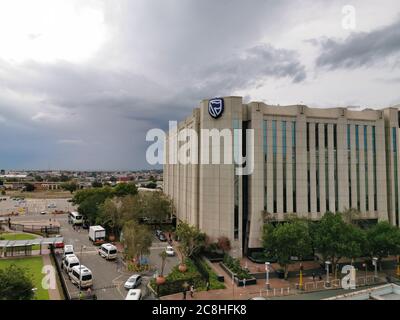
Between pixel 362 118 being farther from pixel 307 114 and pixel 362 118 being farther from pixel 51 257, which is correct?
pixel 51 257

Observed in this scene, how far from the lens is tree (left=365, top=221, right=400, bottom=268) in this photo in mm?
25594

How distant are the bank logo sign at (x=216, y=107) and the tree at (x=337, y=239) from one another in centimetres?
1545

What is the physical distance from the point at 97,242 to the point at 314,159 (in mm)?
27706

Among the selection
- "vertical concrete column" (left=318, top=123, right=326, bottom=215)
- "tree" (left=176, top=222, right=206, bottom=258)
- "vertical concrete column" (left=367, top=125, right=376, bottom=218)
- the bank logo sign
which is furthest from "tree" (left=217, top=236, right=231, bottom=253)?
"vertical concrete column" (left=367, top=125, right=376, bottom=218)

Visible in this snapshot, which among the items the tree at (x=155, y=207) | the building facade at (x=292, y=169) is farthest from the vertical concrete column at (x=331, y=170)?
the tree at (x=155, y=207)

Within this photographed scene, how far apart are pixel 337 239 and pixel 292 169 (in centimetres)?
1092

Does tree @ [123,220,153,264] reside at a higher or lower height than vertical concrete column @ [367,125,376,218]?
lower

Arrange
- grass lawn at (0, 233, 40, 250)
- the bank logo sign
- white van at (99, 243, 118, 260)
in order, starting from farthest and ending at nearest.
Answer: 1. grass lawn at (0, 233, 40, 250)
2. the bank logo sign
3. white van at (99, 243, 118, 260)

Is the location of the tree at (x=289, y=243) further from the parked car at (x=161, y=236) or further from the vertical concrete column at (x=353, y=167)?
the parked car at (x=161, y=236)

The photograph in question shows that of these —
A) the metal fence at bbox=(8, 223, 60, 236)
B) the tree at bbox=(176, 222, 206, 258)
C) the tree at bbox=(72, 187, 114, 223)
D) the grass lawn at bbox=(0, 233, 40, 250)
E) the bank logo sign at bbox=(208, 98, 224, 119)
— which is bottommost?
the grass lawn at bbox=(0, 233, 40, 250)

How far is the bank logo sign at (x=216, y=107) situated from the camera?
33688 mm

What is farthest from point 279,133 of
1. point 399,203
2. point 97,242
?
point 97,242

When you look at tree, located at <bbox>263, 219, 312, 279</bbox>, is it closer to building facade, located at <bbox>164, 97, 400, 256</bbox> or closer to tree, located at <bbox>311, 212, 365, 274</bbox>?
tree, located at <bbox>311, 212, 365, 274</bbox>

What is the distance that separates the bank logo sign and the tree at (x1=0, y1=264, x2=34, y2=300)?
2360cm
